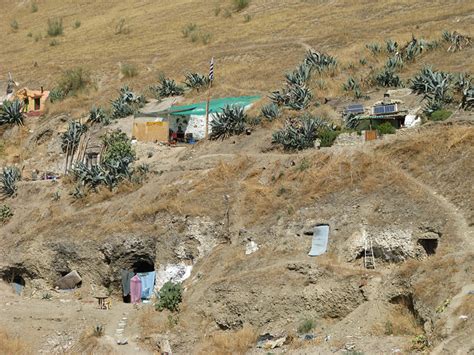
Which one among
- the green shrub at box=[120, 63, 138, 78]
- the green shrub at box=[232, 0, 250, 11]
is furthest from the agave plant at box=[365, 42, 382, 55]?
the green shrub at box=[232, 0, 250, 11]

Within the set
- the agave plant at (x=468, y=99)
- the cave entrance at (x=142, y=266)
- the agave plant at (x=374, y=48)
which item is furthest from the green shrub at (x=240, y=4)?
the cave entrance at (x=142, y=266)

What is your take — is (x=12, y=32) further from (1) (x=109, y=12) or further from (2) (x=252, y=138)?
(2) (x=252, y=138)

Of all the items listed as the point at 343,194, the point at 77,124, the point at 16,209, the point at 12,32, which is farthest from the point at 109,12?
the point at 343,194

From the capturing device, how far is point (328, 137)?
32.2 m

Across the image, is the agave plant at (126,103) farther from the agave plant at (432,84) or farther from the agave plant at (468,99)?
the agave plant at (468,99)

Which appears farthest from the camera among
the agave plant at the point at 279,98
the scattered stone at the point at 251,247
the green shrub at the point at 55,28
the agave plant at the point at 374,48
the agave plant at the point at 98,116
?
Result: the green shrub at the point at 55,28

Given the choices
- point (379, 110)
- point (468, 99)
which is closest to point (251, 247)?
point (379, 110)

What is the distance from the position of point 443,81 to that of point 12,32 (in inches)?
1969

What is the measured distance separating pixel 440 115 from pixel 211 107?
1233 centimetres

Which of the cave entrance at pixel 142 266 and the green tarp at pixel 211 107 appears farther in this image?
the green tarp at pixel 211 107

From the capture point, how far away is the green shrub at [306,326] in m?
23.5

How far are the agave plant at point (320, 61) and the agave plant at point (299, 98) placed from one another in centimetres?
409

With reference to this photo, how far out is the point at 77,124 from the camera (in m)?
42.7

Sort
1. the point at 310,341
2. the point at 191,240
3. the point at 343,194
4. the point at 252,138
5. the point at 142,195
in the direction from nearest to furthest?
1. the point at 310,341
2. the point at 343,194
3. the point at 191,240
4. the point at 142,195
5. the point at 252,138
